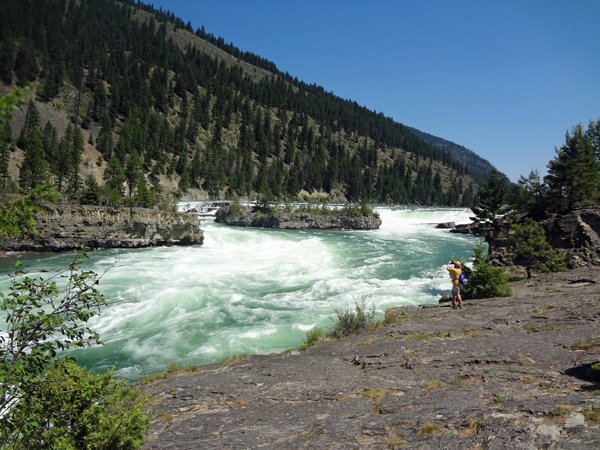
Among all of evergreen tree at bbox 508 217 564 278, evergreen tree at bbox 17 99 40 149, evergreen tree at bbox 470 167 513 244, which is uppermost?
evergreen tree at bbox 17 99 40 149

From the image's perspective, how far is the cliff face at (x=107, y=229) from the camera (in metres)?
29.9

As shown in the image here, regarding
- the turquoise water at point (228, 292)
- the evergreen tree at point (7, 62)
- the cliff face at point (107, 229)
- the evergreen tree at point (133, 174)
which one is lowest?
the turquoise water at point (228, 292)

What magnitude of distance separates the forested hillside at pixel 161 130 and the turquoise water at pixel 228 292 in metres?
17.6

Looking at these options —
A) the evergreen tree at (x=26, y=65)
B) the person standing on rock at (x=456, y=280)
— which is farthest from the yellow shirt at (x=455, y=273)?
the evergreen tree at (x=26, y=65)

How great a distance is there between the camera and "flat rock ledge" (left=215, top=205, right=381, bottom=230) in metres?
62.2

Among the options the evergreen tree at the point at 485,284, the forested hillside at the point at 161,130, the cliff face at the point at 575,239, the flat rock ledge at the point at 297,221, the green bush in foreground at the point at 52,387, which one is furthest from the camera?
the forested hillside at the point at 161,130

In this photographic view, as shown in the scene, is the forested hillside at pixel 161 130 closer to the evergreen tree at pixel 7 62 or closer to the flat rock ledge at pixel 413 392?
the evergreen tree at pixel 7 62

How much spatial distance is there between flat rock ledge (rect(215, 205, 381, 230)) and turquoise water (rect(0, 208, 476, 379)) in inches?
906

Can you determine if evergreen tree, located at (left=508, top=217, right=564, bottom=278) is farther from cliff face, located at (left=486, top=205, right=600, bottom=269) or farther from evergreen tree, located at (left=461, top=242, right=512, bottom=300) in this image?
evergreen tree, located at (left=461, top=242, right=512, bottom=300)

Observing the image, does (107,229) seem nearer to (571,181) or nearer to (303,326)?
(303,326)

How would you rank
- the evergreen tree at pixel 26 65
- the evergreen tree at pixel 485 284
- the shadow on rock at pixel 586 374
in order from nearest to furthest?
the shadow on rock at pixel 586 374 → the evergreen tree at pixel 485 284 → the evergreen tree at pixel 26 65

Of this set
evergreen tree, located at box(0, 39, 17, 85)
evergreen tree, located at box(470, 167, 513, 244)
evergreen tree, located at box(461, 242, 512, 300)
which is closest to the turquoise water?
evergreen tree, located at box(461, 242, 512, 300)

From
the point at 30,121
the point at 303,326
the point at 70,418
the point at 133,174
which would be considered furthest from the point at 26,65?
the point at 70,418

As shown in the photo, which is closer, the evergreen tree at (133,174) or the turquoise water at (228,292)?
the turquoise water at (228,292)
